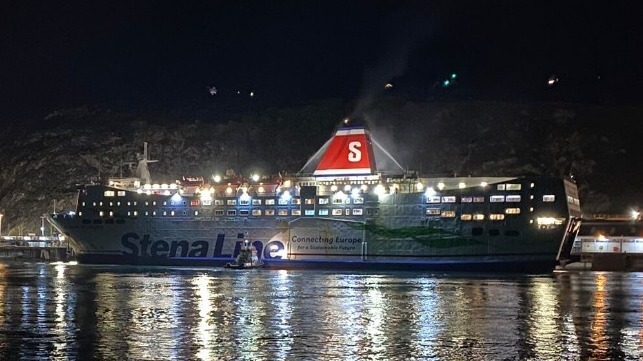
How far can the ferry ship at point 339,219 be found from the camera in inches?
2432

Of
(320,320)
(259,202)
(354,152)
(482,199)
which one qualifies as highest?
(354,152)

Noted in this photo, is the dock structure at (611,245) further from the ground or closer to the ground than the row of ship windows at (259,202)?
closer to the ground

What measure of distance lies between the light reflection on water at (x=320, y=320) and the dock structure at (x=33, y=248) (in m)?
38.3

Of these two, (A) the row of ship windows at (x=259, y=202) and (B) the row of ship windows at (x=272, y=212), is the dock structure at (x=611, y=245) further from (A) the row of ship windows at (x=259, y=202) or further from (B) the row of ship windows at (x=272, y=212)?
(A) the row of ship windows at (x=259, y=202)

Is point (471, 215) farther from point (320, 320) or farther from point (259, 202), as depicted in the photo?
point (320, 320)

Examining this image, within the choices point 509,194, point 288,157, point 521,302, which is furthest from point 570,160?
point 521,302

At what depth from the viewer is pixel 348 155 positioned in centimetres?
7212

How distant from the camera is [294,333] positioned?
2686cm

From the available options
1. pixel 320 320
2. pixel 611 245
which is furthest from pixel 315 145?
pixel 320 320

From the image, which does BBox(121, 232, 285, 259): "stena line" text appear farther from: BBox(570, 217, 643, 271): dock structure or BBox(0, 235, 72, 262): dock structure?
BBox(570, 217, 643, 271): dock structure

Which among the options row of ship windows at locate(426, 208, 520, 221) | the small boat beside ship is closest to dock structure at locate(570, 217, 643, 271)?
row of ship windows at locate(426, 208, 520, 221)

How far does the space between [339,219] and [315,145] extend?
63.9 meters

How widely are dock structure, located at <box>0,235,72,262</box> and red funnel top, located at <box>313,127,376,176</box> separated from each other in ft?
101

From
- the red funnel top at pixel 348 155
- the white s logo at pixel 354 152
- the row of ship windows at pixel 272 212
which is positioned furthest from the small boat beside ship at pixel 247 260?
the white s logo at pixel 354 152
